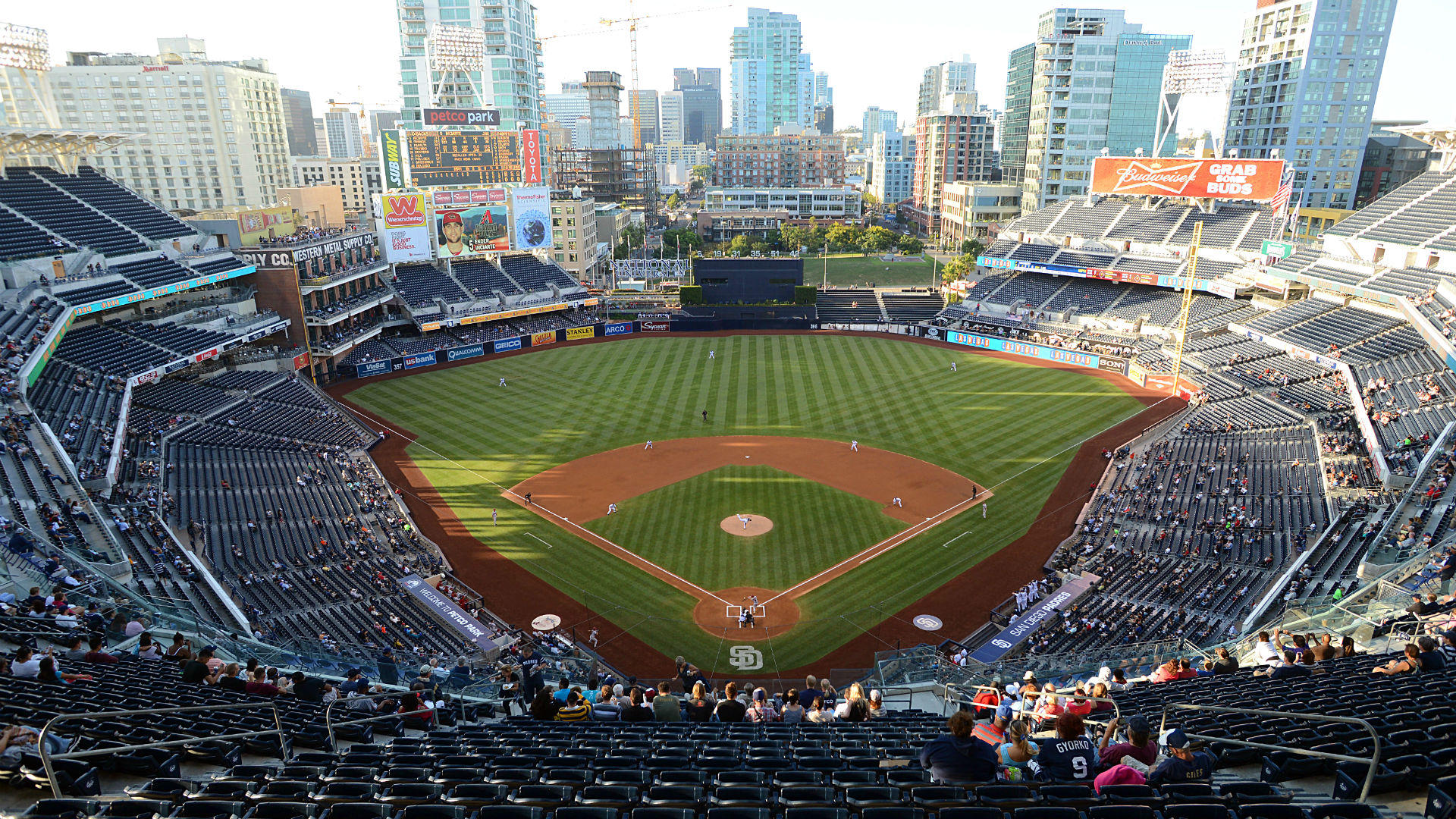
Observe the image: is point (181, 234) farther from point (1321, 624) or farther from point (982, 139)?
Answer: point (982, 139)

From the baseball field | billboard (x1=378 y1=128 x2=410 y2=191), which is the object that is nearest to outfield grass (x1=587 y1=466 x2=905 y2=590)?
the baseball field

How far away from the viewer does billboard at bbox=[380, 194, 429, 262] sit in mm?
64875

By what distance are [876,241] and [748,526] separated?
8750 centimetres

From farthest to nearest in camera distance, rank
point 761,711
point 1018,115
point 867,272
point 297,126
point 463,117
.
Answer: point 297,126
point 1018,115
point 867,272
point 463,117
point 761,711

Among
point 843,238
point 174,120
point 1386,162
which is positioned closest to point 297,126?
point 174,120

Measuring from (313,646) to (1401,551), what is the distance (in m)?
30.1

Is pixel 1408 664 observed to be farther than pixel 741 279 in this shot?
No

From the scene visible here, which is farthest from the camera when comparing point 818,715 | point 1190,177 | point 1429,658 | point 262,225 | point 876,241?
point 876,241

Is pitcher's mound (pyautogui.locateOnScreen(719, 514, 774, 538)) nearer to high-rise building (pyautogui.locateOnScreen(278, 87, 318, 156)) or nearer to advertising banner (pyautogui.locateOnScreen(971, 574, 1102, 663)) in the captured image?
advertising banner (pyautogui.locateOnScreen(971, 574, 1102, 663))

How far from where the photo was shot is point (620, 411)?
1935 inches

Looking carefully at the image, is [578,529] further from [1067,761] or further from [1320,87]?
[1320,87]

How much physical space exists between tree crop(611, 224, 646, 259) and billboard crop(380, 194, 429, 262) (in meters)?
37.4

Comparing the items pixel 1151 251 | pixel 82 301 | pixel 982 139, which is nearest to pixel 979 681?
pixel 82 301

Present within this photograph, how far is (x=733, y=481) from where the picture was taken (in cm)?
3834
